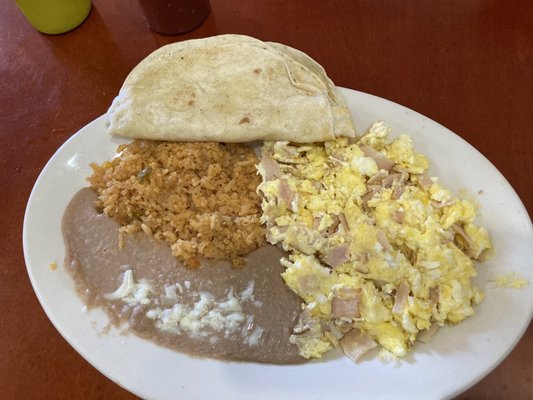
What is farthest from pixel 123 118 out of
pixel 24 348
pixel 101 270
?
pixel 24 348

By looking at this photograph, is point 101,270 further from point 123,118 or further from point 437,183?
point 437,183

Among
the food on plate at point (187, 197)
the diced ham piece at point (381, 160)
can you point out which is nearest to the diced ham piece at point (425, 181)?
the diced ham piece at point (381, 160)

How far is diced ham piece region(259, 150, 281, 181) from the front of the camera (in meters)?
1.61

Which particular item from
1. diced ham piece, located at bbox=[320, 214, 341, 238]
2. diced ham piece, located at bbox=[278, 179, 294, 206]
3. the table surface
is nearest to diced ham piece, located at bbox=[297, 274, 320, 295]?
diced ham piece, located at bbox=[320, 214, 341, 238]

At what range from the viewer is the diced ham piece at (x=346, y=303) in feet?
4.56

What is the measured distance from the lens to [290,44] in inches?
89.3

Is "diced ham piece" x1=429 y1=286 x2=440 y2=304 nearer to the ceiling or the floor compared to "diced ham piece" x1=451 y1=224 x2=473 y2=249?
nearer to the floor

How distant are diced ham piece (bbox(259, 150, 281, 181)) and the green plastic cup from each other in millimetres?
1446

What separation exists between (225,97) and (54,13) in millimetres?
1289

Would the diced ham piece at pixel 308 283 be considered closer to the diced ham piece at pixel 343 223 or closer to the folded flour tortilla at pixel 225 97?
the diced ham piece at pixel 343 223

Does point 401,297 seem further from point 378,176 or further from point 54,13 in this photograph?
point 54,13

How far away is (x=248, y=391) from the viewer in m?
1.32

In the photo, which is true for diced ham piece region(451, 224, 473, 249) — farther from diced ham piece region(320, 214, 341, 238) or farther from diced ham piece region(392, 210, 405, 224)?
diced ham piece region(320, 214, 341, 238)

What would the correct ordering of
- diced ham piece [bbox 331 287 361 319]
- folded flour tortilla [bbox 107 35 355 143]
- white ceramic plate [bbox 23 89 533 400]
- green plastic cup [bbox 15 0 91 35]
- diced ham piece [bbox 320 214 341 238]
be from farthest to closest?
green plastic cup [bbox 15 0 91 35]
folded flour tortilla [bbox 107 35 355 143]
diced ham piece [bbox 320 214 341 238]
diced ham piece [bbox 331 287 361 319]
white ceramic plate [bbox 23 89 533 400]
